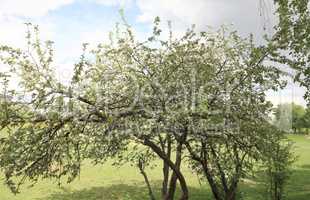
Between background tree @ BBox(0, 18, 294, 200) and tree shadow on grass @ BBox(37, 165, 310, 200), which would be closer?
background tree @ BBox(0, 18, 294, 200)

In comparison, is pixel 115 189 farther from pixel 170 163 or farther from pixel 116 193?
pixel 170 163

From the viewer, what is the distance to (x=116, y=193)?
26500 mm

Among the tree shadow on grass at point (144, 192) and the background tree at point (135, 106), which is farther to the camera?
the tree shadow on grass at point (144, 192)

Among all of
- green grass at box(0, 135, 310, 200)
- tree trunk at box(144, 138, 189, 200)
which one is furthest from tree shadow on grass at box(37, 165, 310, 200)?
tree trunk at box(144, 138, 189, 200)

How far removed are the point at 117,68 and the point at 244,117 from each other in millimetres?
3649

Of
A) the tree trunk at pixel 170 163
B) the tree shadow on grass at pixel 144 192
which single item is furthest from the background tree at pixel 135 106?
the tree shadow on grass at pixel 144 192

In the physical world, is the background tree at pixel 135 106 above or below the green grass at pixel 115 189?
above

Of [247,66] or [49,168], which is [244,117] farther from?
[49,168]

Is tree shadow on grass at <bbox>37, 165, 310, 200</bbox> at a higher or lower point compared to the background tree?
lower

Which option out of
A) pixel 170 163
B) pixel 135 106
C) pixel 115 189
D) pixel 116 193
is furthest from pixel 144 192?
pixel 135 106

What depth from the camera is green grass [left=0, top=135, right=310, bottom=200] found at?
83.0 feet

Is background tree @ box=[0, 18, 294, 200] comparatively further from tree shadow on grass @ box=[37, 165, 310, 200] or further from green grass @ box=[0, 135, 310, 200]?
tree shadow on grass @ box=[37, 165, 310, 200]

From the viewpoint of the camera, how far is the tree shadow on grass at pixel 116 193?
25219mm

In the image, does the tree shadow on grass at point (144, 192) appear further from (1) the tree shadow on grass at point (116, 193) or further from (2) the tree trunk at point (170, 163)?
(2) the tree trunk at point (170, 163)
